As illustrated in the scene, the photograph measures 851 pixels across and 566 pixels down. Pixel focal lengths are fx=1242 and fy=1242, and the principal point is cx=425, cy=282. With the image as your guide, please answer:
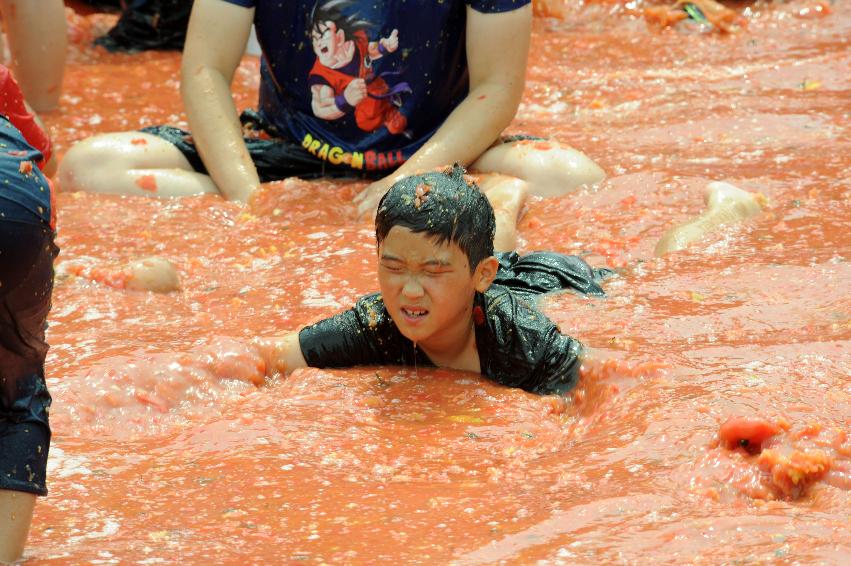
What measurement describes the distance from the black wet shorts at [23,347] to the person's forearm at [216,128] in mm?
2372

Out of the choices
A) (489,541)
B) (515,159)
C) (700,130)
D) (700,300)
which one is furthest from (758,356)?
(700,130)

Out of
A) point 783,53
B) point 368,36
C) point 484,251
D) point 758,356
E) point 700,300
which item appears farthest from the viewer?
point 783,53

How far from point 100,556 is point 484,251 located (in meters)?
1.24

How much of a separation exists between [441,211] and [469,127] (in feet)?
4.96

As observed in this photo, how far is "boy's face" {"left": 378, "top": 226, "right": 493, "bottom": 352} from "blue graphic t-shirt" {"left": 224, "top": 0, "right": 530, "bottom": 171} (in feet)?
5.16

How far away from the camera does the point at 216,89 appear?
434 centimetres

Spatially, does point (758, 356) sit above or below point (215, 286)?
above

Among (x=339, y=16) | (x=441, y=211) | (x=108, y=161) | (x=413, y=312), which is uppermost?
(x=339, y=16)

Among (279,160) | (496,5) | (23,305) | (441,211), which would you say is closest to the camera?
(23,305)

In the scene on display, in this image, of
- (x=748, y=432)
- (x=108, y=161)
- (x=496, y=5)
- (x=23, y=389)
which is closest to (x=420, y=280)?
(x=748, y=432)

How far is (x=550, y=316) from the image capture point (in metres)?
3.18

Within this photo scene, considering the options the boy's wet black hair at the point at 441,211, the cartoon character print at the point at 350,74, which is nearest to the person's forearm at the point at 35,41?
the cartoon character print at the point at 350,74

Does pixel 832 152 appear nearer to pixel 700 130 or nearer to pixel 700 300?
pixel 700 130

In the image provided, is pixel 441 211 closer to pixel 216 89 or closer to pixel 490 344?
pixel 490 344
